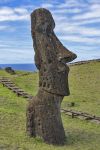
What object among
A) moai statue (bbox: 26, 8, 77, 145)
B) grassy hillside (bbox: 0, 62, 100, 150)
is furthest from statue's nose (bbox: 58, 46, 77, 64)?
grassy hillside (bbox: 0, 62, 100, 150)

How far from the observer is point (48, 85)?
18.4 metres

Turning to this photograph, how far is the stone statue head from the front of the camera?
18.4m

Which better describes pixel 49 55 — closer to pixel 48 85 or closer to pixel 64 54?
pixel 64 54

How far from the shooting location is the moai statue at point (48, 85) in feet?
60.3

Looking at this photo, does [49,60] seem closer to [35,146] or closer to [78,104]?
[35,146]

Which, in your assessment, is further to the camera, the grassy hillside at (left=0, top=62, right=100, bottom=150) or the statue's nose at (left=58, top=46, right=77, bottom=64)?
the statue's nose at (left=58, top=46, right=77, bottom=64)

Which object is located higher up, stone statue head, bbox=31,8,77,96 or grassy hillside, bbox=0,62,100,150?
stone statue head, bbox=31,8,77,96

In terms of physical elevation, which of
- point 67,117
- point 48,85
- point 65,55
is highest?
point 65,55

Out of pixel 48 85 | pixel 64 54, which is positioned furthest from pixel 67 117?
pixel 64 54

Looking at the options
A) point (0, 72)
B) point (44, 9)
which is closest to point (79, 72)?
point (0, 72)

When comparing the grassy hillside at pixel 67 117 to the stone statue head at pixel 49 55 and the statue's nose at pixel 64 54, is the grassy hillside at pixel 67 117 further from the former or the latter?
the statue's nose at pixel 64 54

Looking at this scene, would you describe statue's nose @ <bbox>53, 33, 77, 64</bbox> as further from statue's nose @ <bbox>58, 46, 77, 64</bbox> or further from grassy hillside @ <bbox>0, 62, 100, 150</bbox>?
grassy hillside @ <bbox>0, 62, 100, 150</bbox>

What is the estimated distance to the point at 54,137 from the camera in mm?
18391

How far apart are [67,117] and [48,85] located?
708 centimetres
